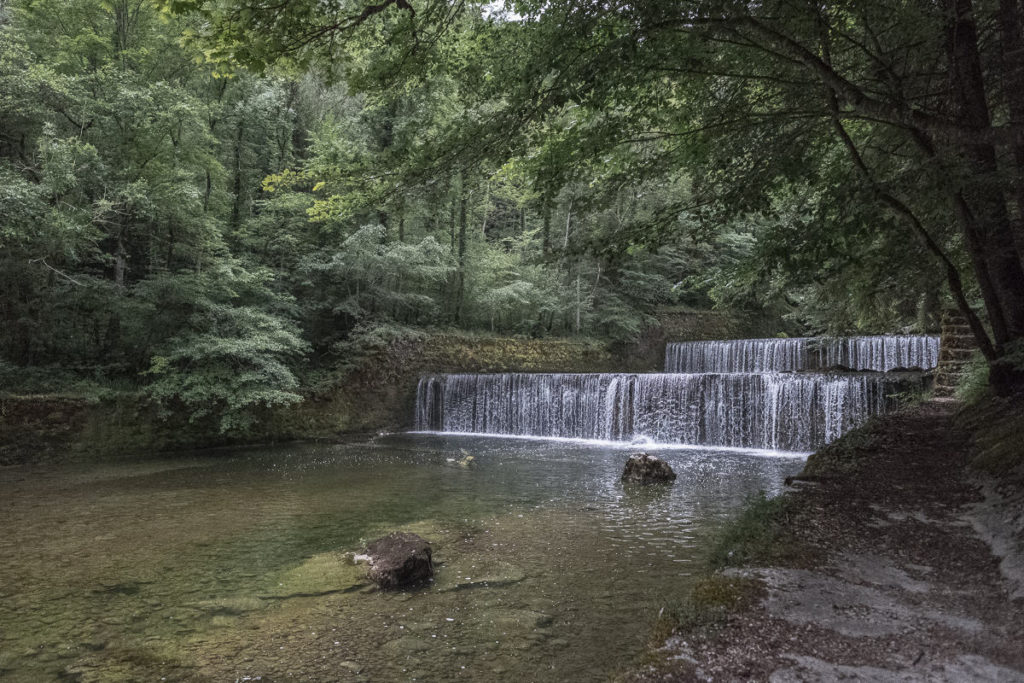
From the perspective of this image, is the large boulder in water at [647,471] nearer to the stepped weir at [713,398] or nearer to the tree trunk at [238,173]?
the stepped weir at [713,398]

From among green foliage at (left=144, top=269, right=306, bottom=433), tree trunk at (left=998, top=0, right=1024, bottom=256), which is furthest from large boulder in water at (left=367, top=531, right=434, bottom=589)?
green foliage at (left=144, top=269, right=306, bottom=433)

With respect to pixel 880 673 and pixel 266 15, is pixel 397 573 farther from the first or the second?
pixel 266 15

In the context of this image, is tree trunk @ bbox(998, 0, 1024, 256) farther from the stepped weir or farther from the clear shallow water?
the stepped weir

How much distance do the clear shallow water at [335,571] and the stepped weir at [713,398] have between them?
9.54ft

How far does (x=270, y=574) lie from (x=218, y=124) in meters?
15.5

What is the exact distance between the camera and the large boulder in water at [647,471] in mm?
8391

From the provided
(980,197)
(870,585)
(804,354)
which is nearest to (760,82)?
(980,197)

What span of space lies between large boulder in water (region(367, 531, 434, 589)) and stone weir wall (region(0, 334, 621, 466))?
923 cm

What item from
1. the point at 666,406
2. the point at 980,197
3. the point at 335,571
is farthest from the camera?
the point at 666,406

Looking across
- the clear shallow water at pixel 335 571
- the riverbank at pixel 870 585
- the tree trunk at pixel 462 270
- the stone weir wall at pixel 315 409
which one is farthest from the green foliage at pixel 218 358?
the riverbank at pixel 870 585

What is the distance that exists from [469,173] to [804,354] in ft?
48.6

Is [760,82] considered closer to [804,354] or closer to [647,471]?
[647,471]

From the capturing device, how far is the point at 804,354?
16.7 metres

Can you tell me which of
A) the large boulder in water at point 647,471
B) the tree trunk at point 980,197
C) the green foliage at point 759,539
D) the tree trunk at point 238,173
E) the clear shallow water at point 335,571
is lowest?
the clear shallow water at point 335,571
